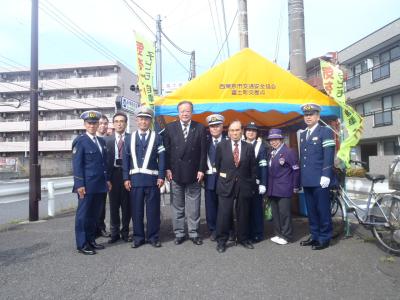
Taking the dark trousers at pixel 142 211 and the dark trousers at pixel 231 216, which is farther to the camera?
the dark trousers at pixel 142 211

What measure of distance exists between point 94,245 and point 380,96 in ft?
81.5

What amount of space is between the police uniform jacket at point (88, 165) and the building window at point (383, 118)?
23035 millimetres

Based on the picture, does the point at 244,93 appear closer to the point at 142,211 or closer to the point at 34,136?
the point at 142,211


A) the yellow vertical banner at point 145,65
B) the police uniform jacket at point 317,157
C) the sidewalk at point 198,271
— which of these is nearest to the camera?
the sidewalk at point 198,271

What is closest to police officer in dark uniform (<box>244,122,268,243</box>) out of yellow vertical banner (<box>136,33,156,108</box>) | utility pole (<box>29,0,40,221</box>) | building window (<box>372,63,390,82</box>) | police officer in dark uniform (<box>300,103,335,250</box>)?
A: police officer in dark uniform (<box>300,103,335,250</box>)

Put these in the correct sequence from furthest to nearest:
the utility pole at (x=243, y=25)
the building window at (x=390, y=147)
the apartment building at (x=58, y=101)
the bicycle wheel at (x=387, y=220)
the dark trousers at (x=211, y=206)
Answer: the apartment building at (x=58, y=101) → the building window at (x=390, y=147) → the utility pole at (x=243, y=25) → the dark trousers at (x=211, y=206) → the bicycle wheel at (x=387, y=220)

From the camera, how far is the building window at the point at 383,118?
23.4 metres

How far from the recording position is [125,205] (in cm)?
549

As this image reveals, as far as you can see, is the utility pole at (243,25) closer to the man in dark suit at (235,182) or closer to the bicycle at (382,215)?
the man in dark suit at (235,182)

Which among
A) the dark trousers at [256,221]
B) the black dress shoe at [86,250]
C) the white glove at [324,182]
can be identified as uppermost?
the white glove at [324,182]

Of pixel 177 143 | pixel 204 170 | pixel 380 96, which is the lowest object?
pixel 204 170

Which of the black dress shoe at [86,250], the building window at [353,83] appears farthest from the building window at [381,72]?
the black dress shoe at [86,250]

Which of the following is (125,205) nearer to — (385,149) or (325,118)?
(325,118)

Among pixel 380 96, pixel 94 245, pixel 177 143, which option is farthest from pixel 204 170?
pixel 380 96
